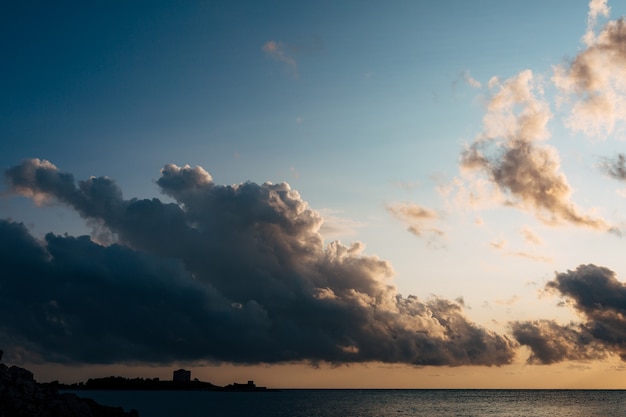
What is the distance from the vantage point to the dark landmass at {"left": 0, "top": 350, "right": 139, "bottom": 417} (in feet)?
210

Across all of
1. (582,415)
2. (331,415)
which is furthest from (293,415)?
(582,415)

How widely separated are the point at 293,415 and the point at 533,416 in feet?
266

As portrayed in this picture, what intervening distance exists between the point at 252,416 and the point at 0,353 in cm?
12225

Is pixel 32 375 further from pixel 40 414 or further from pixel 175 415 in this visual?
pixel 175 415

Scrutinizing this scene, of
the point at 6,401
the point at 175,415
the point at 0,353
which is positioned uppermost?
the point at 0,353

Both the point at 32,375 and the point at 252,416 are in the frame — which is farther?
the point at 252,416

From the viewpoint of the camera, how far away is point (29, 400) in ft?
219

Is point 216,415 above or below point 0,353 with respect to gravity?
below

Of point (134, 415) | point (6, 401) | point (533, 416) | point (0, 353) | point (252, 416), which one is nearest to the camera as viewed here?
point (6, 401)

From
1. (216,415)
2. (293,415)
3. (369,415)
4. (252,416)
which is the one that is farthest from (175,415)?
(369,415)

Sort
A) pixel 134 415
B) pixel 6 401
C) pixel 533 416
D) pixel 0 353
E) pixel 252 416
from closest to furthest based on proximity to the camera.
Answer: pixel 6 401 < pixel 0 353 < pixel 134 415 < pixel 252 416 < pixel 533 416

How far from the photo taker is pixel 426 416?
648ft

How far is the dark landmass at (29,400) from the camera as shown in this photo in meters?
64.1

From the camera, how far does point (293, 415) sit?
18712 cm
